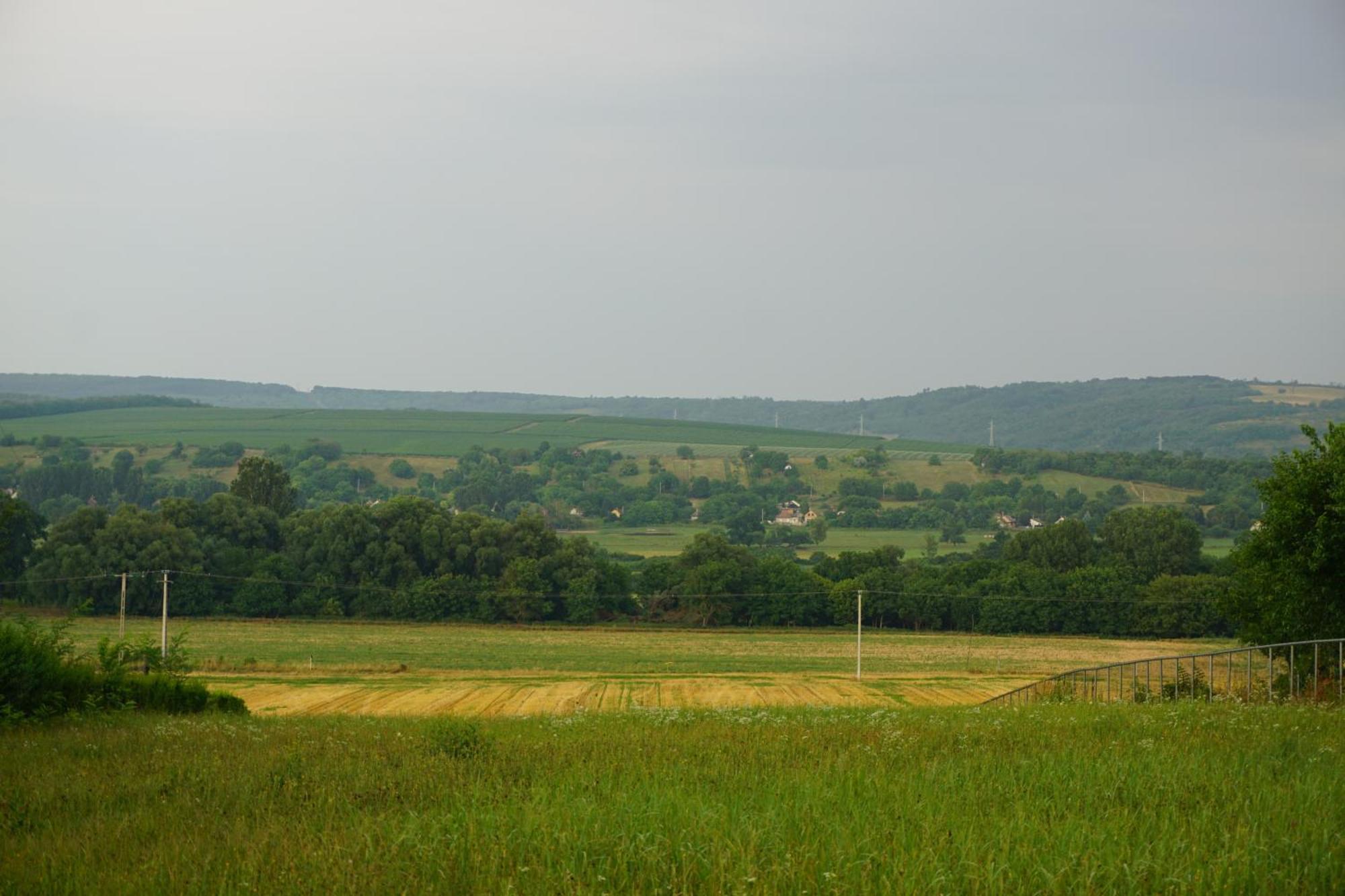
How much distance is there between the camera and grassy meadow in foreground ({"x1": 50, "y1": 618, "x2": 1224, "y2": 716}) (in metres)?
44.5

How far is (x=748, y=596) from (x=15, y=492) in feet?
369

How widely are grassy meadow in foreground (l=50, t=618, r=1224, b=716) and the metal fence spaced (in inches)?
269

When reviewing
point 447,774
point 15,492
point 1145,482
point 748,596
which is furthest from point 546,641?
point 1145,482

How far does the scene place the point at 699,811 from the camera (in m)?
9.37

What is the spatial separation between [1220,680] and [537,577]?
2462 inches

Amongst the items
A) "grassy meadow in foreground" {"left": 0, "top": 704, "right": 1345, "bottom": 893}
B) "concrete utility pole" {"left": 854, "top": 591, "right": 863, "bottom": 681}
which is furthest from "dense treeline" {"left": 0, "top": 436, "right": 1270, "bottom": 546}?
"grassy meadow in foreground" {"left": 0, "top": 704, "right": 1345, "bottom": 893}

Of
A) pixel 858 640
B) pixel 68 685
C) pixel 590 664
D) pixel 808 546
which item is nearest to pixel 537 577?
pixel 590 664

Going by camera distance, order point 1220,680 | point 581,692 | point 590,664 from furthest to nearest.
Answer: point 590,664 < point 581,692 < point 1220,680

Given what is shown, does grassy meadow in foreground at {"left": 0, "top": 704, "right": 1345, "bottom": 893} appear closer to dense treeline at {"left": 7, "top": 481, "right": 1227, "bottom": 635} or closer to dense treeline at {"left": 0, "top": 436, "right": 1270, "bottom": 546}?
dense treeline at {"left": 7, "top": 481, "right": 1227, "bottom": 635}

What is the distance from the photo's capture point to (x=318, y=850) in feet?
28.5

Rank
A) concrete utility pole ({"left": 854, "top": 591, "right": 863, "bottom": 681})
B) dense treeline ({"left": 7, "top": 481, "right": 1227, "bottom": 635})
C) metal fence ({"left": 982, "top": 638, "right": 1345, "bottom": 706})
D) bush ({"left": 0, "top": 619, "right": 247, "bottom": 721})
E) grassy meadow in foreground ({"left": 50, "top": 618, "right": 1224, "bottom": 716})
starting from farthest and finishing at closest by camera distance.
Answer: dense treeline ({"left": 7, "top": 481, "right": 1227, "bottom": 635}) → concrete utility pole ({"left": 854, "top": 591, "right": 863, "bottom": 681}) → grassy meadow in foreground ({"left": 50, "top": 618, "right": 1224, "bottom": 716}) → metal fence ({"left": 982, "top": 638, "right": 1345, "bottom": 706}) → bush ({"left": 0, "top": 619, "right": 247, "bottom": 721})

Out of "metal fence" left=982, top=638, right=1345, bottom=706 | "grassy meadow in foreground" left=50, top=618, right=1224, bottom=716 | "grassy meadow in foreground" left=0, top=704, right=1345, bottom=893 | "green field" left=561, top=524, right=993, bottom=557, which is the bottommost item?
"green field" left=561, top=524, right=993, bottom=557

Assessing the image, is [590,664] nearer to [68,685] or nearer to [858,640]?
[858,640]

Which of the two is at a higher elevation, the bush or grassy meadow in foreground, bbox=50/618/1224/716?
the bush
